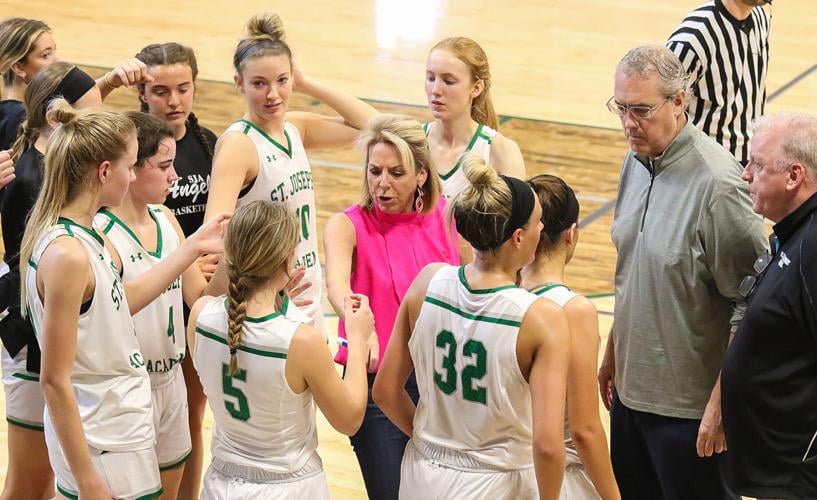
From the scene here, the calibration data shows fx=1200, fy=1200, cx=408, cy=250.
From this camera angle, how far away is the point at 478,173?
122 inches

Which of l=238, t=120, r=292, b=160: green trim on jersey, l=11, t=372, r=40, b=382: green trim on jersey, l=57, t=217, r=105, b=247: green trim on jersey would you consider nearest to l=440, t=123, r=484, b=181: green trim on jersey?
l=238, t=120, r=292, b=160: green trim on jersey

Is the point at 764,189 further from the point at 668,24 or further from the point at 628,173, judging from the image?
the point at 668,24

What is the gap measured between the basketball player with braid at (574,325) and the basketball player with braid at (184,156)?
159 cm

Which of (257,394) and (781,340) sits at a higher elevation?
(781,340)

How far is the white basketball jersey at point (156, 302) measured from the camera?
3814mm

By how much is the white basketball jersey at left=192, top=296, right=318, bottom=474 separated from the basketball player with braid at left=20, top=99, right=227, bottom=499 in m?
0.29

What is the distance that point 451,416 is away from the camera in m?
3.23

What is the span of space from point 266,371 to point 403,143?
1.07 m

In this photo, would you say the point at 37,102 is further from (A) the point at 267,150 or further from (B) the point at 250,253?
(B) the point at 250,253

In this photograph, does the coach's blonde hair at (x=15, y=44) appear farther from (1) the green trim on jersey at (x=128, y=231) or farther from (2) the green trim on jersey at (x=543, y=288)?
(2) the green trim on jersey at (x=543, y=288)

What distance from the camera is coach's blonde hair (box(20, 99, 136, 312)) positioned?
3367 millimetres

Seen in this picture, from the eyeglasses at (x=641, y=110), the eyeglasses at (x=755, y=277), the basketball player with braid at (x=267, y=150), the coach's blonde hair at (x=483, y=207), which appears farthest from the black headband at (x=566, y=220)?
the basketball player with braid at (x=267, y=150)

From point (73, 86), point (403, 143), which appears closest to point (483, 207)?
point (403, 143)

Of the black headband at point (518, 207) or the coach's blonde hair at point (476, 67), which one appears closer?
the black headband at point (518, 207)
